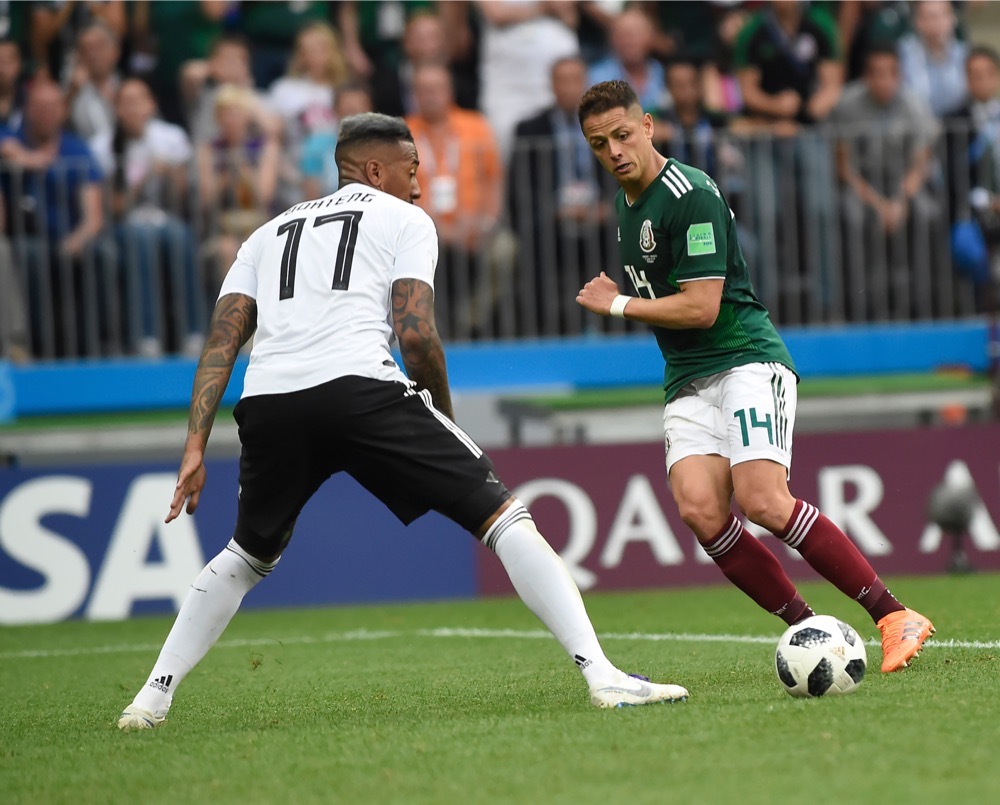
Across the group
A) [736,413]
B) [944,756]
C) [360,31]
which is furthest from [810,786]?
[360,31]

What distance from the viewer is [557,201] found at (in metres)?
13.7

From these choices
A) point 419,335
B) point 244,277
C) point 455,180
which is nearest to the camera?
point 419,335

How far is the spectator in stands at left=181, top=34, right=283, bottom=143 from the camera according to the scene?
540 inches

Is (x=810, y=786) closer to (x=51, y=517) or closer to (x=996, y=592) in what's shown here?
(x=996, y=592)

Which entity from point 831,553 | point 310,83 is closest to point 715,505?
point 831,553

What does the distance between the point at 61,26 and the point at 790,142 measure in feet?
20.7

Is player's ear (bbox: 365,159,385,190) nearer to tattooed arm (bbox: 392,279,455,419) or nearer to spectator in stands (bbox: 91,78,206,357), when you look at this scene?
tattooed arm (bbox: 392,279,455,419)

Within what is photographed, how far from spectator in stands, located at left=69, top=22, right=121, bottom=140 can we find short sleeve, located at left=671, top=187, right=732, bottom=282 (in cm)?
821

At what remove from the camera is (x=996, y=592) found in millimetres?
10109

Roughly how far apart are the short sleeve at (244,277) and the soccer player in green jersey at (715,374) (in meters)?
1.31

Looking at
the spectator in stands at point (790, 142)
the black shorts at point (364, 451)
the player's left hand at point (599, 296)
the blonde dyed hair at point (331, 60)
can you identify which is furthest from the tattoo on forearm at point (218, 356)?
the spectator in stands at point (790, 142)

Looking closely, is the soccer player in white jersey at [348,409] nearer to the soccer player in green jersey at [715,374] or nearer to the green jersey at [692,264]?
the soccer player in green jersey at [715,374]

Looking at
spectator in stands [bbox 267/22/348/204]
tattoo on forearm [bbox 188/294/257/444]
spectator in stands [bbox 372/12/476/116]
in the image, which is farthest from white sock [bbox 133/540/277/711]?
spectator in stands [bbox 372/12/476/116]

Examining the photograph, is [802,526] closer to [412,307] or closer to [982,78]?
[412,307]
